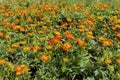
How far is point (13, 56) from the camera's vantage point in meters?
4.13

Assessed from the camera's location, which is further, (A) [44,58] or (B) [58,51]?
(B) [58,51]

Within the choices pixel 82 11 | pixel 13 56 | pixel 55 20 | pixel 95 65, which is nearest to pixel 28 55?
pixel 13 56

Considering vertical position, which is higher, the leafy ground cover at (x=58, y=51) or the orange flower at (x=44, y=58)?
the orange flower at (x=44, y=58)

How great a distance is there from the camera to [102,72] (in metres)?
3.69

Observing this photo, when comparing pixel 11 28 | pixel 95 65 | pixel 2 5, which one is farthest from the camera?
pixel 2 5

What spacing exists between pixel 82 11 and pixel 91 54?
69.2 inches

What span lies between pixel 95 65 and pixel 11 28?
1.63 meters

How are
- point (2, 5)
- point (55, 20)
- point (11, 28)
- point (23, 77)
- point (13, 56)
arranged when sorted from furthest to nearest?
point (2, 5), point (55, 20), point (11, 28), point (13, 56), point (23, 77)

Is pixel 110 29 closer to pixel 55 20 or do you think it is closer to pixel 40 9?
pixel 55 20

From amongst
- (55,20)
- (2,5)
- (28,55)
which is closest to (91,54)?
(28,55)

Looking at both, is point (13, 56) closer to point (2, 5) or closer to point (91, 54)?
point (91, 54)

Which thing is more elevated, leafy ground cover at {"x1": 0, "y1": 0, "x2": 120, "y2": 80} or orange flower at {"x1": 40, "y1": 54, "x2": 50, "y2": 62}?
orange flower at {"x1": 40, "y1": 54, "x2": 50, "y2": 62}

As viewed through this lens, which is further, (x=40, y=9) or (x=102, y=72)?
(x=40, y=9)

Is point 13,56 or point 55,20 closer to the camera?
point 13,56
